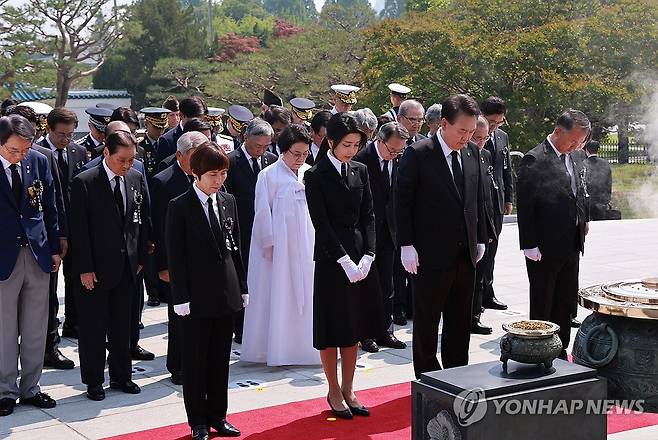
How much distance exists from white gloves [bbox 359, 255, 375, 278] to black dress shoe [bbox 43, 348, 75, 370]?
8.51 feet

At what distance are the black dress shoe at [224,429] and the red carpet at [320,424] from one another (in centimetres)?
5

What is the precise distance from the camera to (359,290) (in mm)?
5492

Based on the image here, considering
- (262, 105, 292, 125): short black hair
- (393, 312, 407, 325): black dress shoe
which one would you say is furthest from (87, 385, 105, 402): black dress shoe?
(262, 105, 292, 125): short black hair

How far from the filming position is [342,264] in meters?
5.34

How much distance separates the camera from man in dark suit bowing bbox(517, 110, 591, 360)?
6254 mm

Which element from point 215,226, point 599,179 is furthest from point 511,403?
point 599,179

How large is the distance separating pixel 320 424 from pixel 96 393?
1558mm

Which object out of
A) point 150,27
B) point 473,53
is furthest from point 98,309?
point 150,27

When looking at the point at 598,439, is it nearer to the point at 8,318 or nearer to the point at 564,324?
the point at 564,324

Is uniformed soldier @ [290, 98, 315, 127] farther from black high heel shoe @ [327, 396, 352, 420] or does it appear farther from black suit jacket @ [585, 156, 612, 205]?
black suit jacket @ [585, 156, 612, 205]

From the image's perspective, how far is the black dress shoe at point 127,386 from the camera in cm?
609

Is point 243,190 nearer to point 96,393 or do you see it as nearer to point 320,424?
point 96,393

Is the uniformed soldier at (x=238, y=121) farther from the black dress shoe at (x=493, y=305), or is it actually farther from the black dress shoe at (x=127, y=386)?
the black dress shoe at (x=127, y=386)

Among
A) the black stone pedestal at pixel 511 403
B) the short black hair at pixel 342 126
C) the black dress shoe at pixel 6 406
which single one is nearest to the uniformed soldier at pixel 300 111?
the short black hair at pixel 342 126
